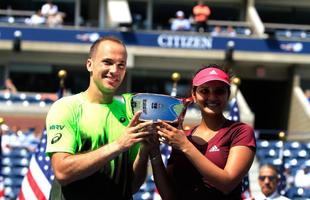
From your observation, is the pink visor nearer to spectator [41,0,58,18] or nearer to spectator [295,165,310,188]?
spectator [295,165,310,188]

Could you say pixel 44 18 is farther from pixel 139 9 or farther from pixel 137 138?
pixel 137 138

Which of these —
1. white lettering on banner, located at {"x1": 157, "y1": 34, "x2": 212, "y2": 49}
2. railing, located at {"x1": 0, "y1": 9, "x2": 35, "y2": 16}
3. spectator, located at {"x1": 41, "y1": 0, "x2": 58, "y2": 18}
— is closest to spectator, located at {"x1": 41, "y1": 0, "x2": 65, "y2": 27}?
spectator, located at {"x1": 41, "y1": 0, "x2": 58, "y2": 18}

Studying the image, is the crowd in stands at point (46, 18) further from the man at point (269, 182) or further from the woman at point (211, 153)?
the woman at point (211, 153)

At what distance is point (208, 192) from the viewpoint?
3494mm

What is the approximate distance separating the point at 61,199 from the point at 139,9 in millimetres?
22562

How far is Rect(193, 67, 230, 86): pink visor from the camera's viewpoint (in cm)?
352

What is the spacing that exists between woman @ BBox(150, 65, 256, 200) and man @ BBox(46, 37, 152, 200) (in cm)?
17

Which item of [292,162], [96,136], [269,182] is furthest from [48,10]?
[96,136]

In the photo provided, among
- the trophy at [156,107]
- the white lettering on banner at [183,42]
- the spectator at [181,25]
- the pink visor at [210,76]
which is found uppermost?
the pink visor at [210,76]

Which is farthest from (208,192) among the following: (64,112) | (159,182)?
(64,112)

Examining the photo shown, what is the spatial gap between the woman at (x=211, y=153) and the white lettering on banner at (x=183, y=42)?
18357 millimetres

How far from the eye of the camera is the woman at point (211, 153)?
3400 mm

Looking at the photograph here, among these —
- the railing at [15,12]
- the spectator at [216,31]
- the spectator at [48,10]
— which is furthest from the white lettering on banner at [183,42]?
the railing at [15,12]

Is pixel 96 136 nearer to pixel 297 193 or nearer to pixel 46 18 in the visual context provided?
pixel 297 193
